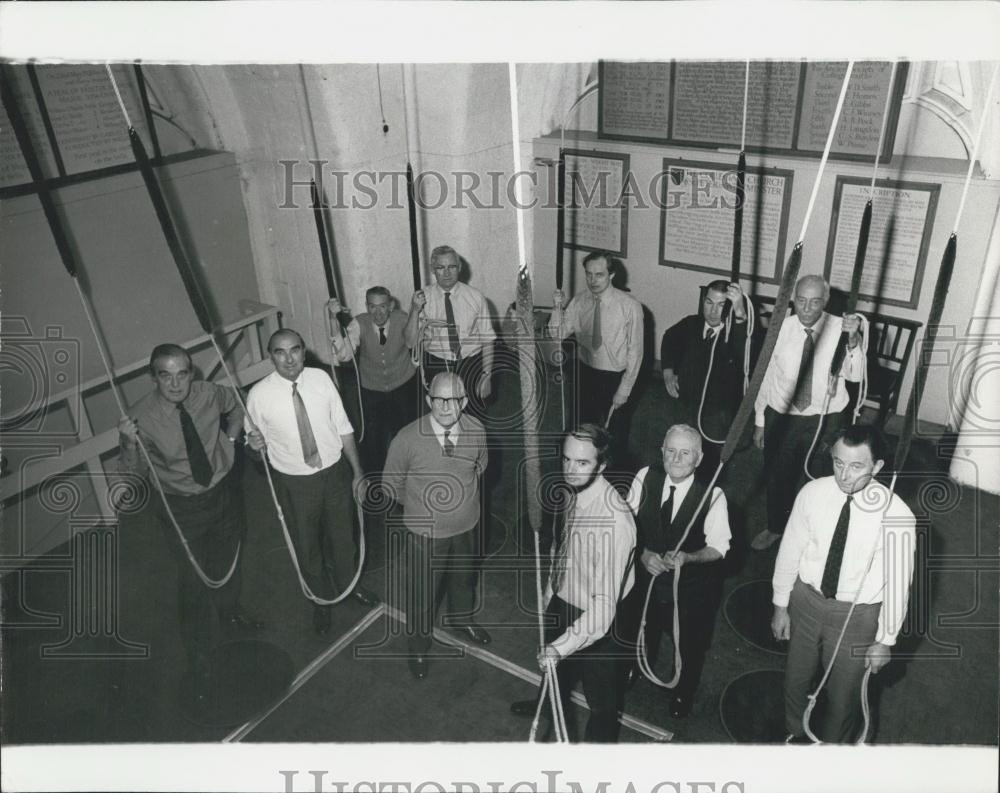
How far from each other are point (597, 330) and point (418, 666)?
2.08 meters

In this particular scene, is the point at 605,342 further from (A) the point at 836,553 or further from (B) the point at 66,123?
(B) the point at 66,123

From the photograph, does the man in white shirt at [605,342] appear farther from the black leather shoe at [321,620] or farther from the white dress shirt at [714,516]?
the black leather shoe at [321,620]

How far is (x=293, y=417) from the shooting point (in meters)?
3.35

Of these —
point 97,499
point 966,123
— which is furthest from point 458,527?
point 966,123

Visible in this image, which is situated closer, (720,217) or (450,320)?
(450,320)

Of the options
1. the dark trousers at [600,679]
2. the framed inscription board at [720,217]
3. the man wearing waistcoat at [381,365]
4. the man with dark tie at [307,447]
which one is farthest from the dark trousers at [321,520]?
the framed inscription board at [720,217]

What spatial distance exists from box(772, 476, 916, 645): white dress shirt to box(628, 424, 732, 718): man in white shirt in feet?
0.95

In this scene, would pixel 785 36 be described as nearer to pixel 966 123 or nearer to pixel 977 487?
pixel 966 123

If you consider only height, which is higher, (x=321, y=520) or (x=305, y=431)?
(x=305, y=431)

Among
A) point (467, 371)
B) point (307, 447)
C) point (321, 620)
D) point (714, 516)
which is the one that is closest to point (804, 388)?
point (714, 516)

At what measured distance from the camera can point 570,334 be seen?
465cm

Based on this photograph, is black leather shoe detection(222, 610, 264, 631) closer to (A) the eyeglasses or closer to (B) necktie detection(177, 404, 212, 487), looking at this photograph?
(B) necktie detection(177, 404, 212, 487)

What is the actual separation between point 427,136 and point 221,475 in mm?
3277

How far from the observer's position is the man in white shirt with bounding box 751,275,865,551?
366cm
